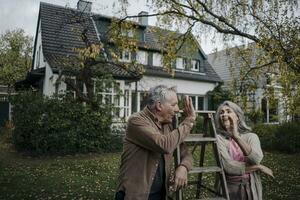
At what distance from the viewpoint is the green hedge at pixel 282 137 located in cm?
1409

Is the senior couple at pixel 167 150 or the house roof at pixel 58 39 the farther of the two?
the house roof at pixel 58 39

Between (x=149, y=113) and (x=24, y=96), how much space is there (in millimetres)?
11284

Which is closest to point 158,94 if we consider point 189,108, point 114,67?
point 189,108

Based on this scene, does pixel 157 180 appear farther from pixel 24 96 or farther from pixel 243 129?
pixel 24 96

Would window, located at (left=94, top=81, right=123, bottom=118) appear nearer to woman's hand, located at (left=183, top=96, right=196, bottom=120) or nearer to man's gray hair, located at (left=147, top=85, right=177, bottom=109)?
man's gray hair, located at (left=147, top=85, right=177, bottom=109)

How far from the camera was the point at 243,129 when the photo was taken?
3301 mm

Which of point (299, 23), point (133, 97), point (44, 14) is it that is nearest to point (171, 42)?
point (299, 23)

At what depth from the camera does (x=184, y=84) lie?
23328 millimetres

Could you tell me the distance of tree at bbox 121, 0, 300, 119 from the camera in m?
6.93

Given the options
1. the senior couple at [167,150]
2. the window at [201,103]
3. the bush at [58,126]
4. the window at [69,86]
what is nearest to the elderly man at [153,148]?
the senior couple at [167,150]

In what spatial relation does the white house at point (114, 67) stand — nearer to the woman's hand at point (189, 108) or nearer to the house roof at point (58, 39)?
the house roof at point (58, 39)

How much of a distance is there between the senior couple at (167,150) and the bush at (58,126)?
978cm

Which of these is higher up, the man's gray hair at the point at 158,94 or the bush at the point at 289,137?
the man's gray hair at the point at 158,94

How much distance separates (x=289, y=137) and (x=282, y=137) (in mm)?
305
